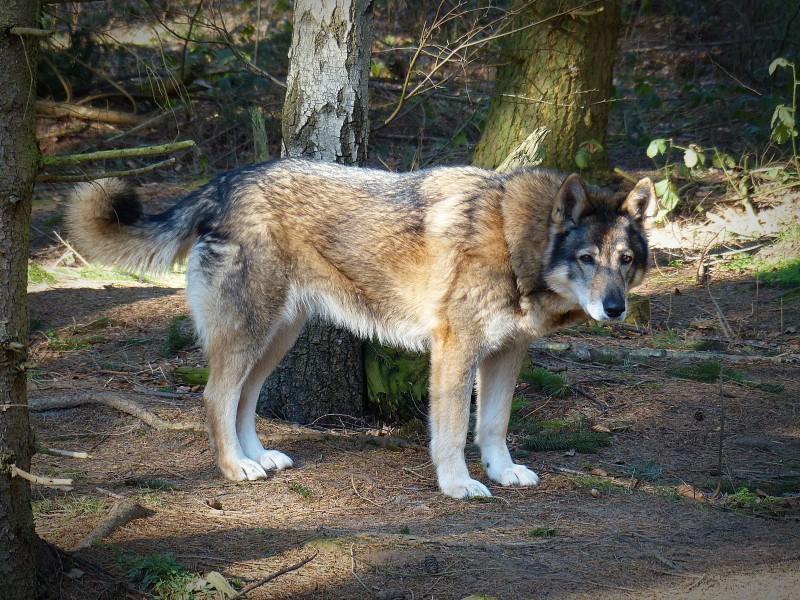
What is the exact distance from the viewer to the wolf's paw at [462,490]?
198 inches

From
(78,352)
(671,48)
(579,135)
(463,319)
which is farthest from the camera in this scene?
(671,48)

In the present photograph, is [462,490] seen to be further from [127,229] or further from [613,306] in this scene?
[127,229]

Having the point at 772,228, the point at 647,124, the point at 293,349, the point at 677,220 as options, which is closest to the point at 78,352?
the point at 293,349

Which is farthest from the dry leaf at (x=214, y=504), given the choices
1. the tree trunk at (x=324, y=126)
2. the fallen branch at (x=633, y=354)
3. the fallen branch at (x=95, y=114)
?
the fallen branch at (x=95, y=114)

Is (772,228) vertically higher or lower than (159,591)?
higher

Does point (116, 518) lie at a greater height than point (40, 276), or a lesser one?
lesser

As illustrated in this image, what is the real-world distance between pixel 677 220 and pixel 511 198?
7102mm

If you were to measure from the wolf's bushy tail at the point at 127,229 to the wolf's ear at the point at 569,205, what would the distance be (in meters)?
2.36

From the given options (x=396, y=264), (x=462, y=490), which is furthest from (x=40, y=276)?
(x=462, y=490)

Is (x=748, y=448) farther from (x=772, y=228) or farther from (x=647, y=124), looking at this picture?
(x=647, y=124)

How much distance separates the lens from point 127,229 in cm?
530

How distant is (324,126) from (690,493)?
12.0 feet

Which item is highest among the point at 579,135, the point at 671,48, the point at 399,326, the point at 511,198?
the point at 671,48

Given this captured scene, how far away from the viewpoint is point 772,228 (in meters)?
11.2
